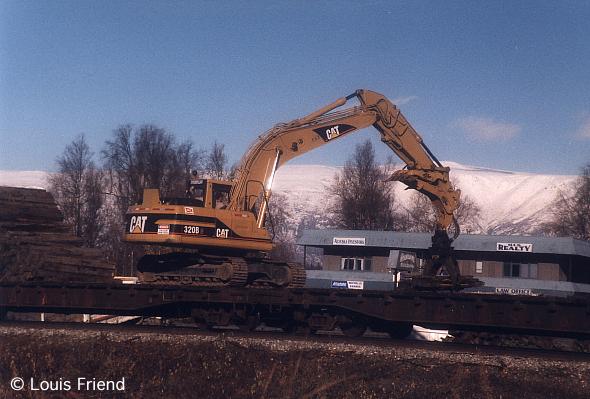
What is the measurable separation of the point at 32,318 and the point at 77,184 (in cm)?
3648

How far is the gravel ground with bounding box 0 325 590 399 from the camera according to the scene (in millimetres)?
9859

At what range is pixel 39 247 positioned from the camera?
20.2 m

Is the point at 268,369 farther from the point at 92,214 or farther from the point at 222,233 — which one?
the point at 92,214

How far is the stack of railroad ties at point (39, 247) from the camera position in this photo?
1995 centimetres

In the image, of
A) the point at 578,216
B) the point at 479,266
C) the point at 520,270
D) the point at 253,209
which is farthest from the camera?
the point at 578,216

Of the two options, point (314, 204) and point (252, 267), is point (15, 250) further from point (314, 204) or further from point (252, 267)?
point (314, 204)

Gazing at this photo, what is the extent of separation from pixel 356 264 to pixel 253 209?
37.3 meters

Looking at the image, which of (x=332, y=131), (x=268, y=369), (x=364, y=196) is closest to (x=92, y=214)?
(x=364, y=196)

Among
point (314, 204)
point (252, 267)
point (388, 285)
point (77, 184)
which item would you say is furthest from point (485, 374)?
point (314, 204)

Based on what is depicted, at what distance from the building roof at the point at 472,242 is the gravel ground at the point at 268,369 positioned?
120 feet

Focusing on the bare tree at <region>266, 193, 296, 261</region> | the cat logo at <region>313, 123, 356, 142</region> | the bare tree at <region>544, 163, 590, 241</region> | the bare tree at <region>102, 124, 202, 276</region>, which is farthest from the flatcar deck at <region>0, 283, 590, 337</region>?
the bare tree at <region>544, 163, 590, 241</region>

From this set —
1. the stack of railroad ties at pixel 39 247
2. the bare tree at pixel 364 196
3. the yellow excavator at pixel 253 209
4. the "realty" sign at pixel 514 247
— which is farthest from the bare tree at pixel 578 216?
the stack of railroad ties at pixel 39 247

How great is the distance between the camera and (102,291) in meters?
18.0

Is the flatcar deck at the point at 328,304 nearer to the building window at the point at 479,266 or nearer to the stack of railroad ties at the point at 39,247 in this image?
the stack of railroad ties at the point at 39,247
